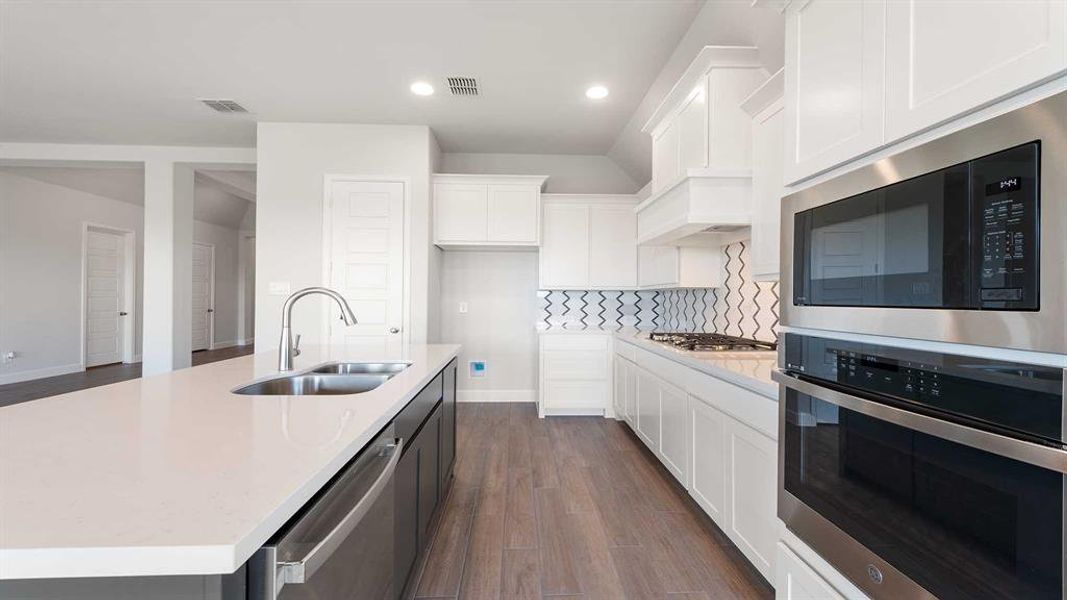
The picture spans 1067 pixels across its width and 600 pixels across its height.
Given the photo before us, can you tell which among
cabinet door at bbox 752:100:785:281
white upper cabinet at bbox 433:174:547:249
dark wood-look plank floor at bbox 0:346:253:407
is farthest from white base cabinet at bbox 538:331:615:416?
dark wood-look plank floor at bbox 0:346:253:407

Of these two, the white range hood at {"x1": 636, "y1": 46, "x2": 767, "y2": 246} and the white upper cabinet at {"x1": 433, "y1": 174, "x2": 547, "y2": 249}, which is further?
the white upper cabinet at {"x1": 433, "y1": 174, "x2": 547, "y2": 249}

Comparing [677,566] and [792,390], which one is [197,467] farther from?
[677,566]

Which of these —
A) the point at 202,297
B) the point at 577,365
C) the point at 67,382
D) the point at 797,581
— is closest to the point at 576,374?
the point at 577,365

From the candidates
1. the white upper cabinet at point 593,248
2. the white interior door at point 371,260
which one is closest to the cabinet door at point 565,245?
the white upper cabinet at point 593,248

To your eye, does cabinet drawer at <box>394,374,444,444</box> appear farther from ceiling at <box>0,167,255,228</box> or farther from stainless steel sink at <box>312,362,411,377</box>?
ceiling at <box>0,167,255,228</box>

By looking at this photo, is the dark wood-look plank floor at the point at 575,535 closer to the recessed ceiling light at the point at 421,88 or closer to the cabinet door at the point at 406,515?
the cabinet door at the point at 406,515

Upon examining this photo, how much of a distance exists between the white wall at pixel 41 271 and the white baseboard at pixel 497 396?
5505 mm

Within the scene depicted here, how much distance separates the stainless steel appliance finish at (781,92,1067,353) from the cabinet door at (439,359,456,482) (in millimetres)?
1804

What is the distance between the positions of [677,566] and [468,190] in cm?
341

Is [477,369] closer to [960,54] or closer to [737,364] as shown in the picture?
[737,364]

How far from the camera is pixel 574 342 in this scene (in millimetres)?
4148

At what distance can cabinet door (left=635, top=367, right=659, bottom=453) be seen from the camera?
113 inches

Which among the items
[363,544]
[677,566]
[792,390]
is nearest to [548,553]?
[677,566]

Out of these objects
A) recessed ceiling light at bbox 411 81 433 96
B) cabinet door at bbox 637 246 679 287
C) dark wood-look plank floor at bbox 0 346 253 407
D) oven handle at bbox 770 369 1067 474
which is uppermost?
recessed ceiling light at bbox 411 81 433 96
